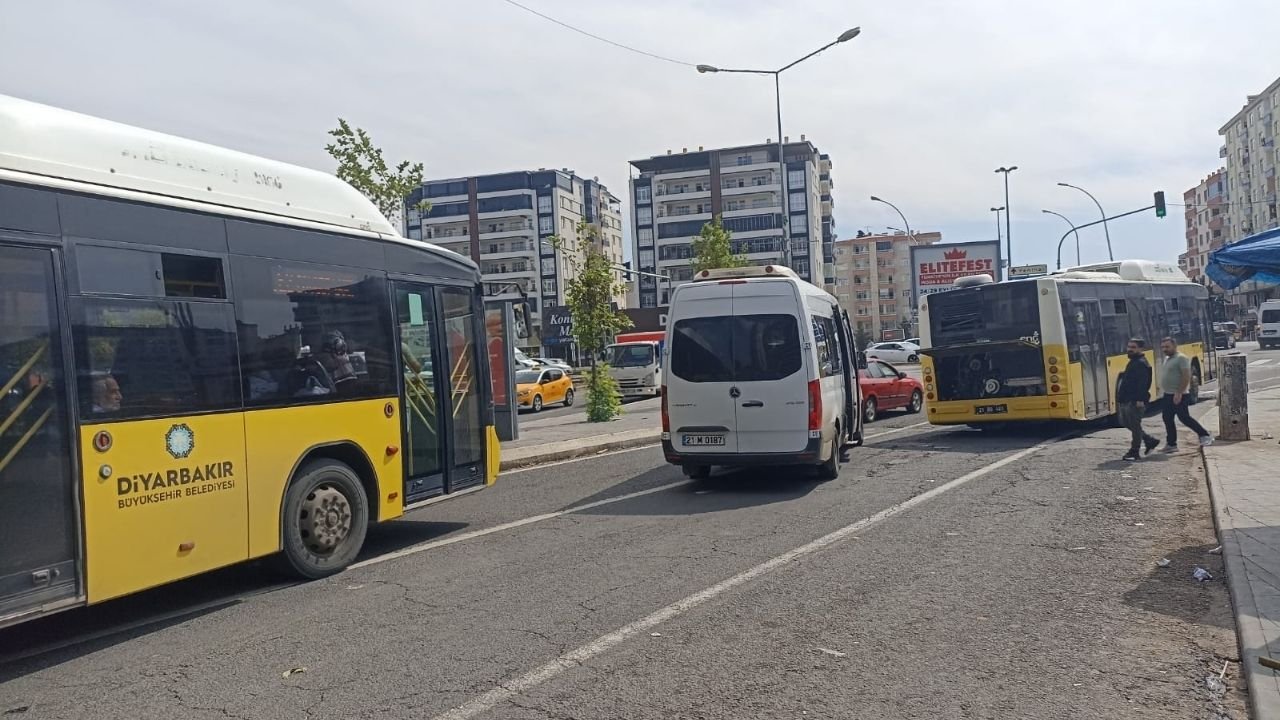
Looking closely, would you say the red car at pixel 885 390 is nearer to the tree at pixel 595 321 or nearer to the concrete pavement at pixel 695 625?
the tree at pixel 595 321

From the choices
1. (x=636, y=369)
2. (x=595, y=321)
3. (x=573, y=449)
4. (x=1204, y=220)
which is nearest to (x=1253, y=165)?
(x=1204, y=220)

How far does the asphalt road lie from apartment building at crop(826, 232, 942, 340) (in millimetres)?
133262

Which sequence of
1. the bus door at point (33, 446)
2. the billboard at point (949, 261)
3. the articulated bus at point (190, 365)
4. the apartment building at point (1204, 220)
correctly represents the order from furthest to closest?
the apartment building at point (1204, 220) → the billboard at point (949, 261) → the articulated bus at point (190, 365) → the bus door at point (33, 446)

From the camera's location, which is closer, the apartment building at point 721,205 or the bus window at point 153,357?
the bus window at point 153,357

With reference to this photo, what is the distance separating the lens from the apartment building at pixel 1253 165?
294 feet

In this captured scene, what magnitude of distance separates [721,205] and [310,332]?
95643mm

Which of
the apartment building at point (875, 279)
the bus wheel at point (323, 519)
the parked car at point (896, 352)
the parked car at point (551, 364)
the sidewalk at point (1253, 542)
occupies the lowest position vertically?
the sidewalk at point (1253, 542)

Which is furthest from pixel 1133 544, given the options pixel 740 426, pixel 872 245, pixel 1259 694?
pixel 872 245

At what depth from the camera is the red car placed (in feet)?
73.2

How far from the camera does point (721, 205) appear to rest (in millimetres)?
101625

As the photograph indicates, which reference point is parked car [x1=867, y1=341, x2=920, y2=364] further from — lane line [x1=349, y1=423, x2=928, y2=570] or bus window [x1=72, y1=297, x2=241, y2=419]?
bus window [x1=72, y1=297, x2=241, y2=419]

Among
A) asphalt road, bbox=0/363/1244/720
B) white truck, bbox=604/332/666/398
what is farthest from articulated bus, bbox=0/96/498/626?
white truck, bbox=604/332/666/398

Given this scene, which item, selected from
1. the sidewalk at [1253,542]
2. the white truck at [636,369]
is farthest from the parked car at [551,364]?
the sidewalk at [1253,542]

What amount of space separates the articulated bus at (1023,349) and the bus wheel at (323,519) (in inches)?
482
